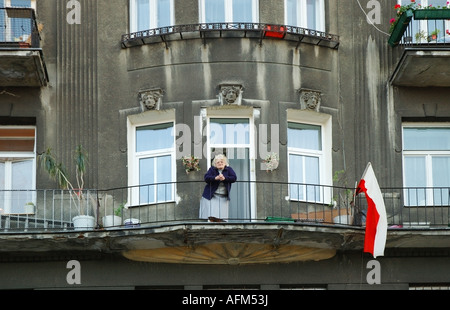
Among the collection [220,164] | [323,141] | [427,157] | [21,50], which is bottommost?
[220,164]

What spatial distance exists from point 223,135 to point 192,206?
5.15 feet

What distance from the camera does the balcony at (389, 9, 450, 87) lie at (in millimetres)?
27359

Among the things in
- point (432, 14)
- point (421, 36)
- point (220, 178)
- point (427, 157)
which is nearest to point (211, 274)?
point (220, 178)

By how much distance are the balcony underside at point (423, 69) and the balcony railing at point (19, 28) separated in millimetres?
6867

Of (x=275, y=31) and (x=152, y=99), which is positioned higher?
(x=275, y=31)

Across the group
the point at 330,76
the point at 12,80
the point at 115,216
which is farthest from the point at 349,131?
the point at 12,80

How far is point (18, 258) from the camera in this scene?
27.0m

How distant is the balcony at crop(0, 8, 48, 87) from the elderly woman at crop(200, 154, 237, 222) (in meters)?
3.86

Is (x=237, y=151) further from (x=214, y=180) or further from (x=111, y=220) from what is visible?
(x=111, y=220)

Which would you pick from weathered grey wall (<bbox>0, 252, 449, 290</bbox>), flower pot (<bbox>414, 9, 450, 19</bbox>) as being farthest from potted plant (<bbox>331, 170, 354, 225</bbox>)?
flower pot (<bbox>414, 9, 450, 19</bbox>)

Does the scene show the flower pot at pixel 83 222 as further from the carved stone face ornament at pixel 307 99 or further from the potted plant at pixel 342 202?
the carved stone face ornament at pixel 307 99

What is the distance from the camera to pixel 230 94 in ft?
89.8

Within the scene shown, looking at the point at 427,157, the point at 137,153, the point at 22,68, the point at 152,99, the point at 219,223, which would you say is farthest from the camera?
the point at 427,157

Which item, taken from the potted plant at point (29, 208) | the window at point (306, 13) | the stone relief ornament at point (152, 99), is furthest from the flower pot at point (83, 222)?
the window at point (306, 13)
